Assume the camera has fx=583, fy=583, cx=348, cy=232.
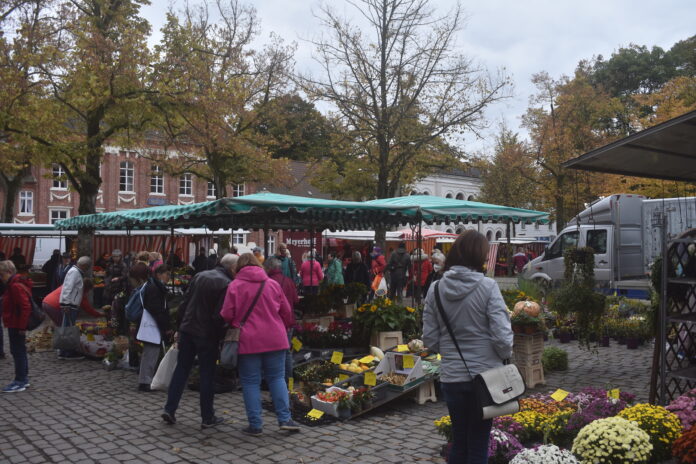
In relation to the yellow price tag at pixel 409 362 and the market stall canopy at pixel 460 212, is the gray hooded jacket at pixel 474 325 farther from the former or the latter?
the market stall canopy at pixel 460 212

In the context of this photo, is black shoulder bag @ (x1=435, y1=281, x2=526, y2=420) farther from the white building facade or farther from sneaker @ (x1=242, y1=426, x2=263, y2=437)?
the white building facade

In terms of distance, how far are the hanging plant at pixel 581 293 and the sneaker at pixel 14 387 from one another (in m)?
6.91

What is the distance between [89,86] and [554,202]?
24.7 m

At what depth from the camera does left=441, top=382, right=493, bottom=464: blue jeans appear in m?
3.32

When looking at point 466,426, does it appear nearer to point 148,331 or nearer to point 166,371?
point 166,371

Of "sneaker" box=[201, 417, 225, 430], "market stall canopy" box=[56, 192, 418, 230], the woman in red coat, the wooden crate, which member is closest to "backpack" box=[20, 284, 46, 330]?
the woman in red coat

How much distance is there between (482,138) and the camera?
69.7ft

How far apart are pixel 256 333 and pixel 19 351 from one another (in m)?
3.82

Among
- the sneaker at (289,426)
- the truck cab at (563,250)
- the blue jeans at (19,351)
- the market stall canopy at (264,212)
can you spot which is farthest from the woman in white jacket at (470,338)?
the truck cab at (563,250)

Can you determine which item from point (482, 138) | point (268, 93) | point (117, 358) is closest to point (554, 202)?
point (482, 138)

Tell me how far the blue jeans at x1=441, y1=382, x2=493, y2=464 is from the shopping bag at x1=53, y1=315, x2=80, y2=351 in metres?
7.88

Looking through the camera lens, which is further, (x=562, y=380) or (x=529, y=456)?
(x=562, y=380)

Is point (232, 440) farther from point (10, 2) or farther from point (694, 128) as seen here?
point (10, 2)

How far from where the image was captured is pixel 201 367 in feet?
18.6
